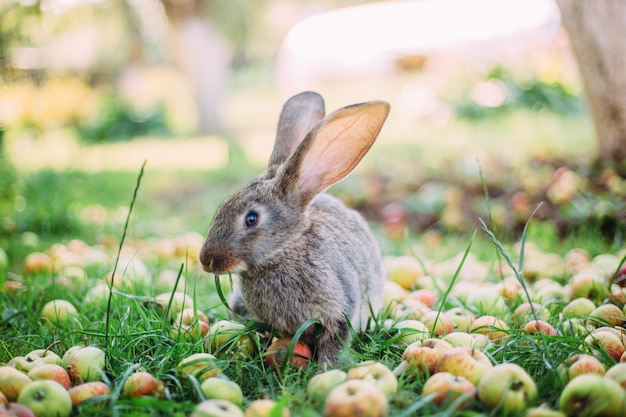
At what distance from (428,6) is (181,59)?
7.58m

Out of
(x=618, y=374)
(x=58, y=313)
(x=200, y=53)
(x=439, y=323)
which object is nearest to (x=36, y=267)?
(x=58, y=313)

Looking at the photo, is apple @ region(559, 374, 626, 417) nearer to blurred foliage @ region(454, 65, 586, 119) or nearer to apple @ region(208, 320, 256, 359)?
apple @ region(208, 320, 256, 359)

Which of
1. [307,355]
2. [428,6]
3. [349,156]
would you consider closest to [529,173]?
[349,156]

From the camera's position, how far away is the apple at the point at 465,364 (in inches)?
83.9

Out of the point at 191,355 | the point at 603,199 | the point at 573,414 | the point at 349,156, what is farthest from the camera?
the point at 603,199

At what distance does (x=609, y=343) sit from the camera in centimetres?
241

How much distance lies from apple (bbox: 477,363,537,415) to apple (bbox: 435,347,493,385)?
0.09 m

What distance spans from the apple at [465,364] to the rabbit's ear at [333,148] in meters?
0.99

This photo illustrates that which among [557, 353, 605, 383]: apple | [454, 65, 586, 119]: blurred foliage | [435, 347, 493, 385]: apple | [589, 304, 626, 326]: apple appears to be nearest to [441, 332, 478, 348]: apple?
[435, 347, 493, 385]: apple

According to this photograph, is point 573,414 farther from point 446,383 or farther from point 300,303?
point 300,303

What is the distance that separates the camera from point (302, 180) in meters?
2.77

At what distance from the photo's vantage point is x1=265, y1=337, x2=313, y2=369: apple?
2.47 metres

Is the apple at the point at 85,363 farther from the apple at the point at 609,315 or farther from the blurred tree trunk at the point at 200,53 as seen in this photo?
the blurred tree trunk at the point at 200,53

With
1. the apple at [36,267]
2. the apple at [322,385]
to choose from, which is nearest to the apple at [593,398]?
the apple at [322,385]
